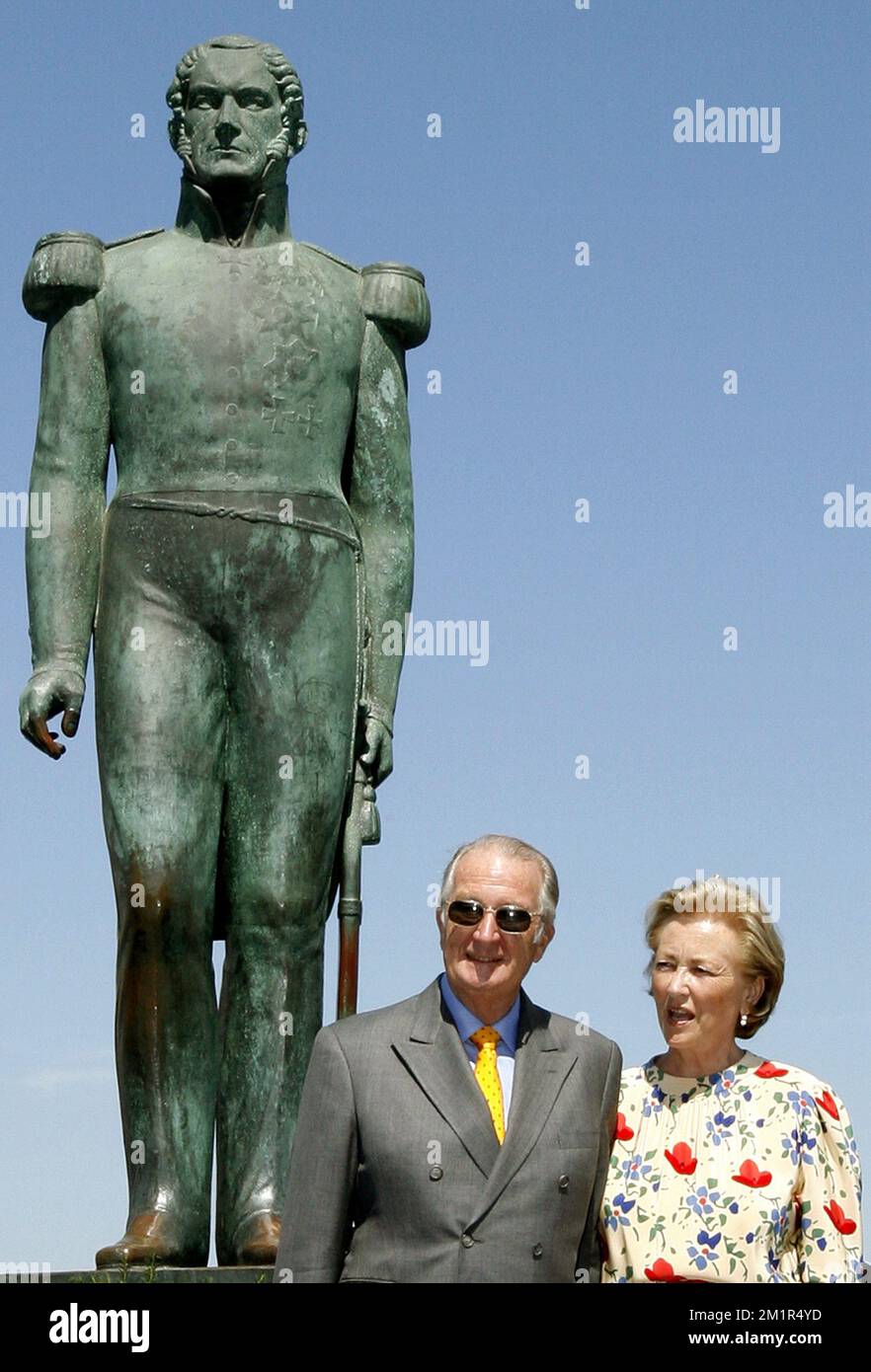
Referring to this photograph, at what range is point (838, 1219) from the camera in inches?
249

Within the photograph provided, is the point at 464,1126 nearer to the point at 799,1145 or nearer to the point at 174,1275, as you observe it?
the point at 799,1145

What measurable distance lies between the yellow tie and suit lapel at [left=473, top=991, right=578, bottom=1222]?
5cm

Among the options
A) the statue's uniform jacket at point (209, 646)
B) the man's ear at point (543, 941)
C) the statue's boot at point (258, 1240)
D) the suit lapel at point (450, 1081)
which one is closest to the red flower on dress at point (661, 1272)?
the suit lapel at point (450, 1081)

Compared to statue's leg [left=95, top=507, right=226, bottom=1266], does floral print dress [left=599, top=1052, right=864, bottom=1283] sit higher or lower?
lower

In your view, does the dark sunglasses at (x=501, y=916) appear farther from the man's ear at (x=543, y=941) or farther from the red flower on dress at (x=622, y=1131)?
the red flower on dress at (x=622, y=1131)

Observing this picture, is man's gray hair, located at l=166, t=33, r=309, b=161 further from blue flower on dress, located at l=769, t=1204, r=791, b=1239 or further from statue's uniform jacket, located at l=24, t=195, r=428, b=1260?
blue flower on dress, located at l=769, t=1204, r=791, b=1239

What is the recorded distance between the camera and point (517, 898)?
6.36m

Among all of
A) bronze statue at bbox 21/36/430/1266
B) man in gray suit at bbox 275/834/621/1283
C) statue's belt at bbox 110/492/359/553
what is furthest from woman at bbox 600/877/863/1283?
statue's belt at bbox 110/492/359/553

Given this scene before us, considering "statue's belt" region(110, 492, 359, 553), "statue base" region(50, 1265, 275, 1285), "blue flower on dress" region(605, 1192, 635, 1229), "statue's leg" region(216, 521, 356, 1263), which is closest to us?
"blue flower on dress" region(605, 1192, 635, 1229)

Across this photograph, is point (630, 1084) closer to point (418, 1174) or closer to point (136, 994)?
point (418, 1174)

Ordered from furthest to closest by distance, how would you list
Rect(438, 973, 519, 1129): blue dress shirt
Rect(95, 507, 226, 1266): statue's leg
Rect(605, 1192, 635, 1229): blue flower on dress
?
Rect(95, 507, 226, 1266): statue's leg
Rect(438, 973, 519, 1129): blue dress shirt
Rect(605, 1192, 635, 1229): blue flower on dress

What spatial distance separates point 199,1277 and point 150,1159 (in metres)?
0.58

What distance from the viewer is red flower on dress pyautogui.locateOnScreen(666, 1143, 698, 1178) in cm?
630
